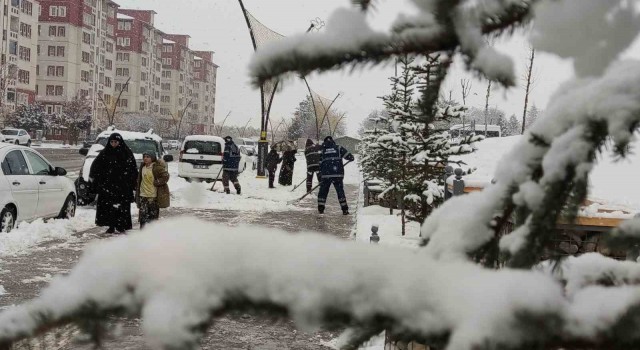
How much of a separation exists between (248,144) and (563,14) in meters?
58.2

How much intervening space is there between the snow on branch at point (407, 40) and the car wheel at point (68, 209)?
459 inches

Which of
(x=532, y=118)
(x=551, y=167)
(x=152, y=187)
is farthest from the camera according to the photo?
(x=532, y=118)

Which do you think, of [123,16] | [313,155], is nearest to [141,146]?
[313,155]

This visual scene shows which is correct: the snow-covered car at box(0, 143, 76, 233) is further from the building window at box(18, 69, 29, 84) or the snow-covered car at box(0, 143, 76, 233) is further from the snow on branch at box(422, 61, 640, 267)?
the building window at box(18, 69, 29, 84)

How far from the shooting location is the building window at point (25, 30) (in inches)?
2813

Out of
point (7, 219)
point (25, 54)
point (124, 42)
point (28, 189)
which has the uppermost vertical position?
point (124, 42)

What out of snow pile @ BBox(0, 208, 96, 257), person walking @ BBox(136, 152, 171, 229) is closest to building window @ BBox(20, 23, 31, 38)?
snow pile @ BBox(0, 208, 96, 257)

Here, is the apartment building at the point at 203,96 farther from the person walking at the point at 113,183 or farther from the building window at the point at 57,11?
the person walking at the point at 113,183

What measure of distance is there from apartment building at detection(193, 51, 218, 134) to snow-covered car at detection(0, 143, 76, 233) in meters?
108

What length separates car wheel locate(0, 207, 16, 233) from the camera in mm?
9539

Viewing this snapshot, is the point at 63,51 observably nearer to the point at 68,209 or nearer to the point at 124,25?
the point at 124,25

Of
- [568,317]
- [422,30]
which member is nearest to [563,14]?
[422,30]

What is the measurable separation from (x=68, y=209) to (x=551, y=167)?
12.2 m

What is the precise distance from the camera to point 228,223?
12383mm
